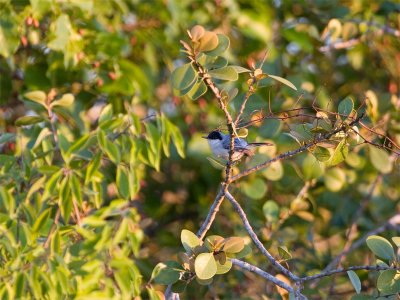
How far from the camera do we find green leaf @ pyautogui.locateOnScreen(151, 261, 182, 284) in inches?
106

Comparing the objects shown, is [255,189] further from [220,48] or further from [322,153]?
[220,48]

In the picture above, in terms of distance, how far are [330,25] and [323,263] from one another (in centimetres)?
147

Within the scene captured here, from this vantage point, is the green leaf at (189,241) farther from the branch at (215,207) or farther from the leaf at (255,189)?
the leaf at (255,189)

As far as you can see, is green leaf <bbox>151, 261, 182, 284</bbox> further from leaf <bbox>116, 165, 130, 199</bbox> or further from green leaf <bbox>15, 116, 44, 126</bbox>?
green leaf <bbox>15, 116, 44, 126</bbox>

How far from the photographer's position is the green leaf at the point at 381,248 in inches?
106

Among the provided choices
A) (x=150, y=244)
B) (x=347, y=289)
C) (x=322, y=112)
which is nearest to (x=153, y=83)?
(x=150, y=244)

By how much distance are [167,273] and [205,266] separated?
18 cm

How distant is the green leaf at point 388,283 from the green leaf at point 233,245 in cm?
50

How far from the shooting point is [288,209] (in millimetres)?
4363

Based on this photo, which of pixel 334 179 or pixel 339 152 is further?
pixel 334 179

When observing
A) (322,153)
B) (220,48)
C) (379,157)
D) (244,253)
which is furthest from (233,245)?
(379,157)

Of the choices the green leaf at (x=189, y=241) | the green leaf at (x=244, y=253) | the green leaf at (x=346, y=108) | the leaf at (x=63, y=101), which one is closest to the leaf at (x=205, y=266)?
the green leaf at (x=189, y=241)

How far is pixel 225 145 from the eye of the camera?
13.4 feet

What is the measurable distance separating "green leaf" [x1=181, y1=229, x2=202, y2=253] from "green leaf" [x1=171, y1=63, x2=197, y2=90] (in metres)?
0.53
